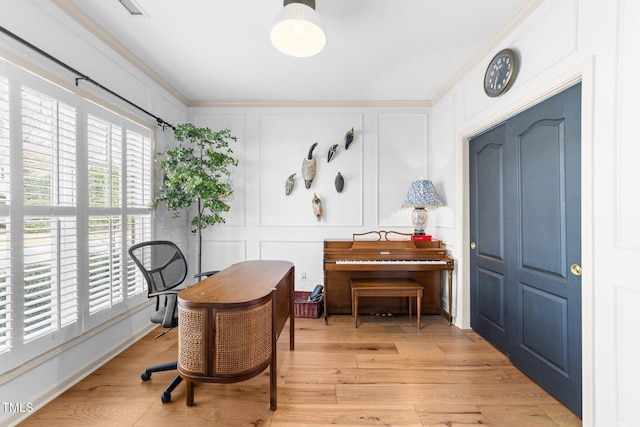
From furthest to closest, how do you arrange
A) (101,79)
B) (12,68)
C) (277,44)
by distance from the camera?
(101,79) → (277,44) → (12,68)

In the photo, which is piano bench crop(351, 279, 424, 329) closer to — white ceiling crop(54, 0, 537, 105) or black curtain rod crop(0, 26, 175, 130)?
white ceiling crop(54, 0, 537, 105)

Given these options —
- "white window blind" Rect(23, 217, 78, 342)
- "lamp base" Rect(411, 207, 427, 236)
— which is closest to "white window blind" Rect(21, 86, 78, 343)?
"white window blind" Rect(23, 217, 78, 342)

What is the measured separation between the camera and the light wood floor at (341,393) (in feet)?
5.55

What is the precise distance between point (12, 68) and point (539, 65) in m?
3.23

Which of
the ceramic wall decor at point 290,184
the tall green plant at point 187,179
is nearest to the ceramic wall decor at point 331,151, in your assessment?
the ceramic wall decor at point 290,184

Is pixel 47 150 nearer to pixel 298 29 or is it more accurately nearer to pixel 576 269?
pixel 298 29

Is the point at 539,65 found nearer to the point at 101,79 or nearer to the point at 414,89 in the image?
the point at 414,89

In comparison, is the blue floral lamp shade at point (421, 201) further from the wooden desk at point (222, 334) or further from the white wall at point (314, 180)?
the wooden desk at point (222, 334)

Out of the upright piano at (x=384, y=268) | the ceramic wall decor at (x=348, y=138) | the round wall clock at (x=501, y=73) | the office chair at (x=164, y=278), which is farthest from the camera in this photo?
the ceramic wall decor at (x=348, y=138)

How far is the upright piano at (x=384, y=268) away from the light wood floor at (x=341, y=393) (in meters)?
0.71

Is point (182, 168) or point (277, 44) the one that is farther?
point (182, 168)
